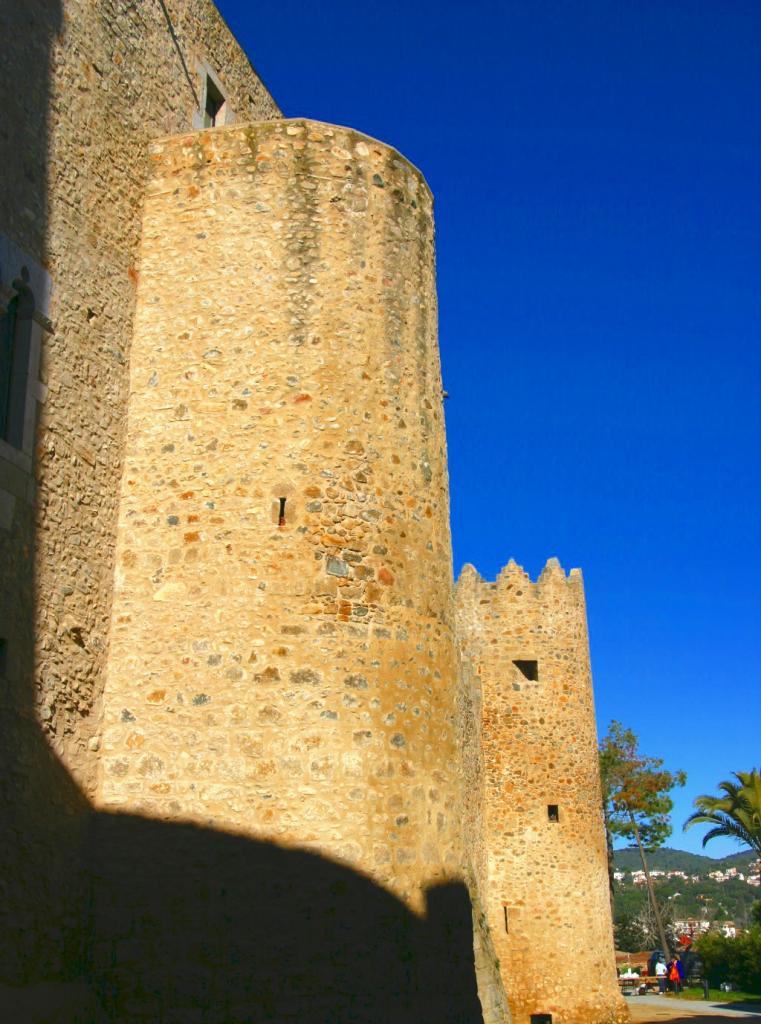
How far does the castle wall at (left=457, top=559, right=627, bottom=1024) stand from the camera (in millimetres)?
17875

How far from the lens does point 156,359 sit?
8539 mm

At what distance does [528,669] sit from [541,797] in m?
2.30

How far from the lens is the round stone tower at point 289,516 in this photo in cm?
750

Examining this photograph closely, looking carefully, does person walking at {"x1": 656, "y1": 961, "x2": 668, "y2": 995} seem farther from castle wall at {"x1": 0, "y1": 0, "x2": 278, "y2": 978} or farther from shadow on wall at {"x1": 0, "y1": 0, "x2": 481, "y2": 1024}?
castle wall at {"x1": 0, "y1": 0, "x2": 278, "y2": 978}

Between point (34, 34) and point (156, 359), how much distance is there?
95.5 inches

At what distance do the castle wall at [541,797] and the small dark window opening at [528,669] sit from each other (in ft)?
0.08

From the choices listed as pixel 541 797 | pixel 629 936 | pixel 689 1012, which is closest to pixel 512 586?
pixel 541 797

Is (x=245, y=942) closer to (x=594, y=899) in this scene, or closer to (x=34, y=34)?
(x=34, y=34)

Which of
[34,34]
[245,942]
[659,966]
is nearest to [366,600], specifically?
[245,942]

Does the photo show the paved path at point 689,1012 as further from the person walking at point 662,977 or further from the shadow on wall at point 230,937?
the shadow on wall at point 230,937

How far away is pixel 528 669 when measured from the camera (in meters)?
19.9

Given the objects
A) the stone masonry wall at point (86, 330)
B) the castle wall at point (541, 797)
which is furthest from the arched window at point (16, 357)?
the castle wall at point (541, 797)

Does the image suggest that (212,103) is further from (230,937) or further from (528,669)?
(528,669)

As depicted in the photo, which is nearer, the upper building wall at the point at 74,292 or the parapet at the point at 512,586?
the upper building wall at the point at 74,292
